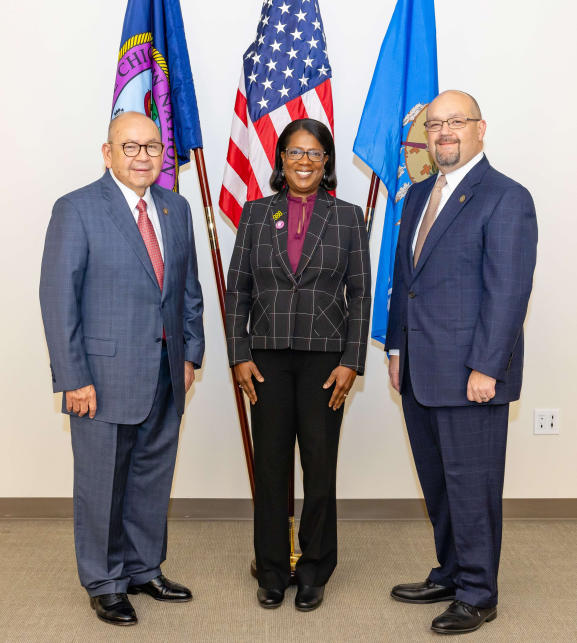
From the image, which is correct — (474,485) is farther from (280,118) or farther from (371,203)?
(280,118)

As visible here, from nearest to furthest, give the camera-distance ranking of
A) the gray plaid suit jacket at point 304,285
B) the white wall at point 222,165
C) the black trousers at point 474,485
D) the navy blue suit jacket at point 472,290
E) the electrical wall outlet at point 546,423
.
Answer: the navy blue suit jacket at point 472,290, the black trousers at point 474,485, the gray plaid suit jacket at point 304,285, the white wall at point 222,165, the electrical wall outlet at point 546,423

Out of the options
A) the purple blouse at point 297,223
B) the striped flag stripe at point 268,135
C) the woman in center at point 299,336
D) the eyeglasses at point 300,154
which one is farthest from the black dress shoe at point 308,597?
the striped flag stripe at point 268,135

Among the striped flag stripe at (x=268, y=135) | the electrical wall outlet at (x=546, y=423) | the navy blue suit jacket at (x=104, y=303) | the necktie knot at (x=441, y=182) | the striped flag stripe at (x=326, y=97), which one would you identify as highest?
the striped flag stripe at (x=326, y=97)

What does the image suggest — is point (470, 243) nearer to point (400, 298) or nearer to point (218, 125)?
point (400, 298)

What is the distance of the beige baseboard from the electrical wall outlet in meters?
0.35

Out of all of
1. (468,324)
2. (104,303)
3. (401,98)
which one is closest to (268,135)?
(401,98)

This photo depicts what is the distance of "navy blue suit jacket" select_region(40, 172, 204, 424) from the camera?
250 cm

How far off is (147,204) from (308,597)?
154 cm

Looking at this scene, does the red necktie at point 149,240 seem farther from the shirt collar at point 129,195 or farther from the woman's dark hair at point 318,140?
the woman's dark hair at point 318,140

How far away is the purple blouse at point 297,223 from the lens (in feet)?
9.01

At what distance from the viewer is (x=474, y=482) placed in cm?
259

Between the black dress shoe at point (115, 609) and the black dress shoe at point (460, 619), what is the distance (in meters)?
1.06

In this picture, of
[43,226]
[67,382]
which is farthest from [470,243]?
[43,226]

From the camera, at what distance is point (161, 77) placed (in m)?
3.18
